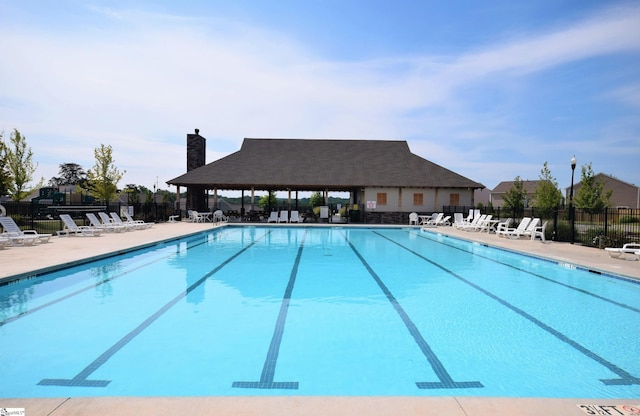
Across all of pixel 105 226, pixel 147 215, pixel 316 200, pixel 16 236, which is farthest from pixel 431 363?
pixel 316 200

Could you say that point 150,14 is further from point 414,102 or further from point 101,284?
point 414,102

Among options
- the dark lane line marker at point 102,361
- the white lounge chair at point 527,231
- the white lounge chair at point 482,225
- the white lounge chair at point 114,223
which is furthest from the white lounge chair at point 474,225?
the white lounge chair at point 114,223

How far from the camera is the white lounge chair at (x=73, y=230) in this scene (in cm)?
1493

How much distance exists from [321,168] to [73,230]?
1641cm

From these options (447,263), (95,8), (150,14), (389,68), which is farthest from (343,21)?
(447,263)

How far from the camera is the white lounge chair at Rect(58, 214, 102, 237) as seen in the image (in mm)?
14934

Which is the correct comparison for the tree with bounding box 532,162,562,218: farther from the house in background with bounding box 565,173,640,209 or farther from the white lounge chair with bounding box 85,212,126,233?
the white lounge chair with bounding box 85,212,126,233

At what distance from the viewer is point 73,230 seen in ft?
49.1

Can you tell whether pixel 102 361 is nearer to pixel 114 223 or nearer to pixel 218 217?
pixel 114 223

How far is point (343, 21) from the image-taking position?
12.8 metres

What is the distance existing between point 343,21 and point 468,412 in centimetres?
1278

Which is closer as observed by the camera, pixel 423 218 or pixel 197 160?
pixel 423 218

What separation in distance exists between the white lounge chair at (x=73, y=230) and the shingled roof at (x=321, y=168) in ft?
32.2

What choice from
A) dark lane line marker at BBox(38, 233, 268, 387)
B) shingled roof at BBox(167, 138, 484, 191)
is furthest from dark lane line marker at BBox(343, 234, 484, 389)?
shingled roof at BBox(167, 138, 484, 191)
